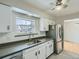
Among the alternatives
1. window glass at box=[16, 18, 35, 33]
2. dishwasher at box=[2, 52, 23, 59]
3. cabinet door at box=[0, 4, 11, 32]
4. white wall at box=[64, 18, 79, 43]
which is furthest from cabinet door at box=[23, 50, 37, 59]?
white wall at box=[64, 18, 79, 43]

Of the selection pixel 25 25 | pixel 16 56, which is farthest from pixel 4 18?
pixel 25 25

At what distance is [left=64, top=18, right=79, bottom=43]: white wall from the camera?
8.06 m

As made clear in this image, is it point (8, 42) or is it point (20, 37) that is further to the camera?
point (20, 37)

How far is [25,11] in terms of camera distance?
308cm

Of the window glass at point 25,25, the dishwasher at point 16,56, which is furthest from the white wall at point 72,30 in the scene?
the dishwasher at point 16,56

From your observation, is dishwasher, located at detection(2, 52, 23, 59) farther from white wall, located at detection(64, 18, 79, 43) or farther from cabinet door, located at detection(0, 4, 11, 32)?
white wall, located at detection(64, 18, 79, 43)

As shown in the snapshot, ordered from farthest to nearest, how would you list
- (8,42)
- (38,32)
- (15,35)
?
(38,32) < (15,35) < (8,42)

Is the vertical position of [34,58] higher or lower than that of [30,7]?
lower

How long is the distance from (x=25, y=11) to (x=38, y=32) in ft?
4.50

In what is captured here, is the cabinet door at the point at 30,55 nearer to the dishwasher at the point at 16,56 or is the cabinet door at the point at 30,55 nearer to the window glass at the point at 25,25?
the dishwasher at the point at 16,56

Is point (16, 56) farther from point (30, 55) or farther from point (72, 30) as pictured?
point (72, 30)

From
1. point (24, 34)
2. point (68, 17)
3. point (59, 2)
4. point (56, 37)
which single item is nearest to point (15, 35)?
point (24, 34)

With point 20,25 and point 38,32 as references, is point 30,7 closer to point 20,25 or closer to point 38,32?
point 20,25

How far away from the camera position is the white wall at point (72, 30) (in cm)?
806
